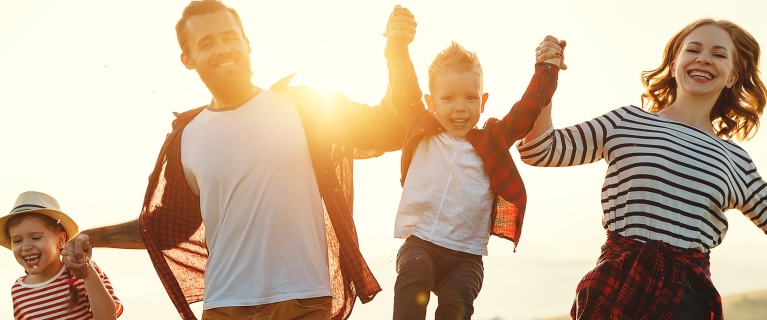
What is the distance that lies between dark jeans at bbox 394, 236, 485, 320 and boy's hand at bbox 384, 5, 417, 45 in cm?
102

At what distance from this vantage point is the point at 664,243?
437 centimetres

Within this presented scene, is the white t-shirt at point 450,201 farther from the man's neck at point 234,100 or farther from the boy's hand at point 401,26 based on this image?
the man's neck at point 234,100

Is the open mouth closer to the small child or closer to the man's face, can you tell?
the small child

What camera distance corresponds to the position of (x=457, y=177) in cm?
463

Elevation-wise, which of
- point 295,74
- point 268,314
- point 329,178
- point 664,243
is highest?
point 295,74

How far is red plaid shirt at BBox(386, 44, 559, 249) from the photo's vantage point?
454 cm

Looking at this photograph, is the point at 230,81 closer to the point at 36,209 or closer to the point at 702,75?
the point at 36,209

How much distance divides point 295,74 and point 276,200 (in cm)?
→ 74

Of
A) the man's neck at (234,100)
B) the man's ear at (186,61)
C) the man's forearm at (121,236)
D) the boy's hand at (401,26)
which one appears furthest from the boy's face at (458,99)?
the man's forearm at (121,236)

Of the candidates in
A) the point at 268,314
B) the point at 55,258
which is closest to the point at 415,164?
the point at 268,314

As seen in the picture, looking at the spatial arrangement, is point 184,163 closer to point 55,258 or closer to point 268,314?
point 268,314

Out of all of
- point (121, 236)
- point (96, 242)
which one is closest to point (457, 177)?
point (121, 236)

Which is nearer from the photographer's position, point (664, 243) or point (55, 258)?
point (664, 243)

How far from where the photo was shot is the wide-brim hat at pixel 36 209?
5.46m
